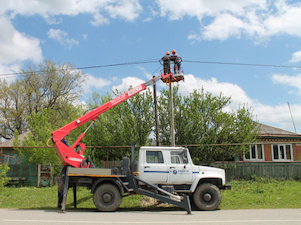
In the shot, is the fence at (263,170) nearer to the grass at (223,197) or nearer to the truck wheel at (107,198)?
the grass at (223,197)

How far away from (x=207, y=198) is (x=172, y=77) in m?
7.17

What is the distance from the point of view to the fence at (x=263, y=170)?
16.4 metres

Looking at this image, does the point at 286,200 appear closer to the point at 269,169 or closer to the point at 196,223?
the point at 269,169

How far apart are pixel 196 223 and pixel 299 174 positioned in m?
12.6

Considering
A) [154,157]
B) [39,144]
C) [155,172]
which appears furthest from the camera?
[39,144]

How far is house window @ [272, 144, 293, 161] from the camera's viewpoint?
23.8 m

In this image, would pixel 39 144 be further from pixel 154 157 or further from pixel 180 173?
pixel 180 173

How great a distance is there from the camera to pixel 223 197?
39.6 feet

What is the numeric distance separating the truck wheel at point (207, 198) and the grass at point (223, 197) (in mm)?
1018

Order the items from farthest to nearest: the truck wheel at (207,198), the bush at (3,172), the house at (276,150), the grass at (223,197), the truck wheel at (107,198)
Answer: the house at (276,150), the bush at (3,172), the grass at (223,197), the truck wheel at (207,198), the truck wheel at (107,198)

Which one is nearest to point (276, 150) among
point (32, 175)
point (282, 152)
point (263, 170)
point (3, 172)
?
point (282, 152)

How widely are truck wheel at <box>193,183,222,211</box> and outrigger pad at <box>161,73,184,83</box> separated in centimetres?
646

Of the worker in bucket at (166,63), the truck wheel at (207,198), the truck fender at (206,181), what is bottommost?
the truck wheel at (207,198)

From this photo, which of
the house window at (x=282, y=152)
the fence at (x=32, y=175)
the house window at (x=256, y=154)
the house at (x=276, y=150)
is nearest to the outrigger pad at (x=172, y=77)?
the fence at (x=32, y=175)
